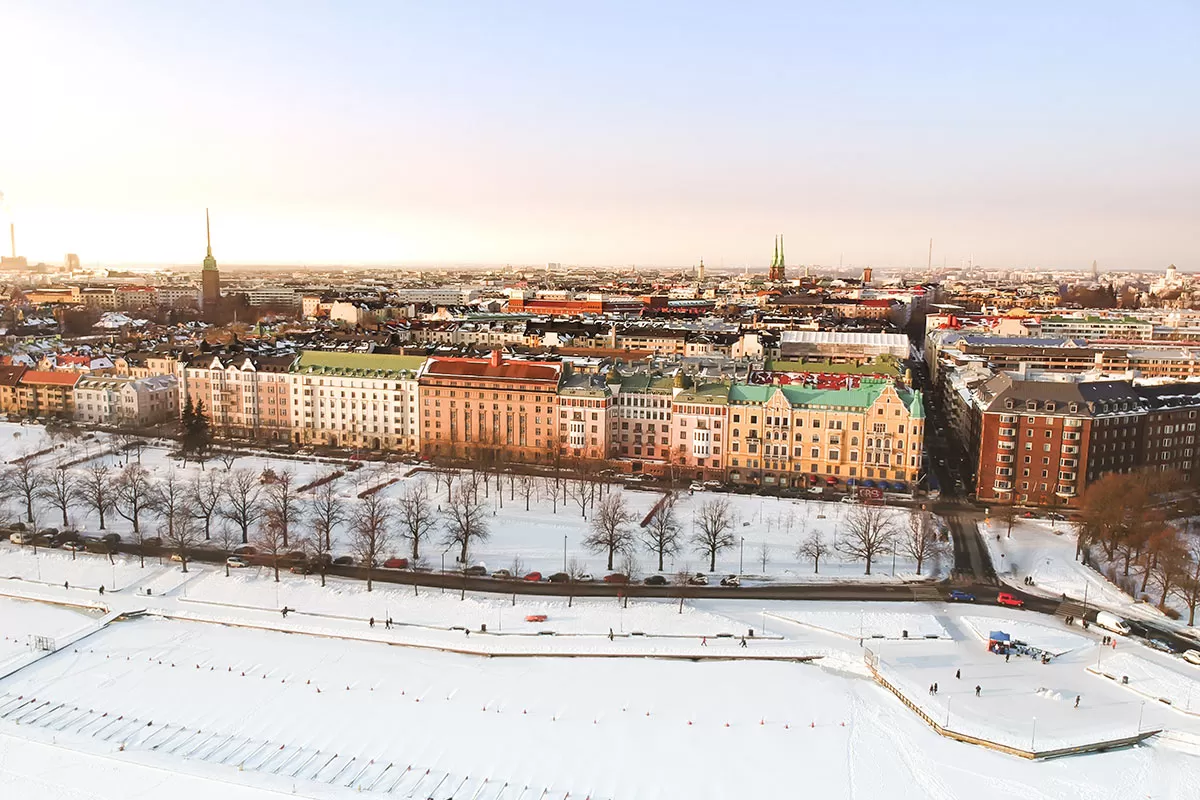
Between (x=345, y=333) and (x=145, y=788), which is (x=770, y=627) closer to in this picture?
(x=145, y=788)

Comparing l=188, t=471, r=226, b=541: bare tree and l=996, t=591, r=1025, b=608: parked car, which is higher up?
l=188, t=471, r=226, b=541: bare tree

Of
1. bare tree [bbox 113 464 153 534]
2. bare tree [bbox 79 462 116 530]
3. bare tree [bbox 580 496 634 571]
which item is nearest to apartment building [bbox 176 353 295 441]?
bare tree [bbox 113 464 153 534]

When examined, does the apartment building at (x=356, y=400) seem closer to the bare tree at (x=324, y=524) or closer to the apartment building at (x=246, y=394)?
the apartment building at (x=246, y=394)

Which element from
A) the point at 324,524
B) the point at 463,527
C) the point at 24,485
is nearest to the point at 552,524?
the point at 463,527

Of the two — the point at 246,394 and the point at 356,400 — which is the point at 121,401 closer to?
the point at 246,394

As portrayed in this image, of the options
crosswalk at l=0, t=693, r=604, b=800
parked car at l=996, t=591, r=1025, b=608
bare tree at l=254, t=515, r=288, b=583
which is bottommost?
crosswalk at l=0, t=693, r=604, b=800

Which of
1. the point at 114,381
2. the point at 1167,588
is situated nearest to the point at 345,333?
the point at 114,381

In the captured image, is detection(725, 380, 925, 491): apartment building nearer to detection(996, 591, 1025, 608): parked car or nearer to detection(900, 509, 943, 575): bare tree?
detection(900, 509, 943, 575): bare tree
